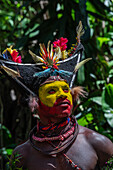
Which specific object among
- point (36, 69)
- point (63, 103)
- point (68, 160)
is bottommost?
point (68, 160)

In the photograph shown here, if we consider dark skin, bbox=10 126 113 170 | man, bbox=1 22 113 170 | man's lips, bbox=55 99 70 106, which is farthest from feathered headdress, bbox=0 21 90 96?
dark skin, bbox=10 126 113 170

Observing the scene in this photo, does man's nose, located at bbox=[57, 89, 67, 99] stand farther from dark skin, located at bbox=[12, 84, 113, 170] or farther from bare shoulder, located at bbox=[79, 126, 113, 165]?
bare shoulder, located at bbox=[79, 126, 113, 165]

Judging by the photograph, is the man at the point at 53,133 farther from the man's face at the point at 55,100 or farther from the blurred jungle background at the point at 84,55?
Answer: the blurred jungle background at the point at 84,55

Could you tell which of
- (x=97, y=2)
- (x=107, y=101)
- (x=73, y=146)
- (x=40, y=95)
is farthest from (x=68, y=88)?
(x=97, y=2)

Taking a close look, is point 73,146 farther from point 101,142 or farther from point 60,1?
point 60,1

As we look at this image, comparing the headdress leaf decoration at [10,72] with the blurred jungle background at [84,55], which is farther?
the blurred jungle background at [84,55]

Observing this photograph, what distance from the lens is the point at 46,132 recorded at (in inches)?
46.9

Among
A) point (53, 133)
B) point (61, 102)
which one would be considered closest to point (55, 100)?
point (61, 102)

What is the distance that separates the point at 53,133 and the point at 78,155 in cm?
15

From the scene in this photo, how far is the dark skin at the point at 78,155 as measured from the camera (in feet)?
3.75

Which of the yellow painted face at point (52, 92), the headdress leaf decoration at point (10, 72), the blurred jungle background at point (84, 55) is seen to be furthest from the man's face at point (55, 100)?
the blurred jungle background at point (84, 55)

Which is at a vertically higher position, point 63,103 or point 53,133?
point 63,103

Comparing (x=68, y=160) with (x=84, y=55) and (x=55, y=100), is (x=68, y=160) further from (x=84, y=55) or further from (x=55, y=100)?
(x=84, y=55)

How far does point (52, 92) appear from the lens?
3.82 feet
